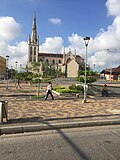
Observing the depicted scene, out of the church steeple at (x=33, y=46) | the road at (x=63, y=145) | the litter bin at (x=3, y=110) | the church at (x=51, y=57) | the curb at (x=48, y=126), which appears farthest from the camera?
the church steeple at (x=33, y=46)

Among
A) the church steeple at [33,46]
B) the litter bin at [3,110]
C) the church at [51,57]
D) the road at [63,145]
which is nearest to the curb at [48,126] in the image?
the road at [63,145]

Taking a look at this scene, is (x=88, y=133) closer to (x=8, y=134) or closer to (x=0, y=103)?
(x=8, y=134)

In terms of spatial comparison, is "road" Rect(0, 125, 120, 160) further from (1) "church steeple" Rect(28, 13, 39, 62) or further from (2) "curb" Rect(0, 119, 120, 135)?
(1) "church steeple" Rect(28, 13, 39, 62)

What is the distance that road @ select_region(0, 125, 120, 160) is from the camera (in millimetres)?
5943

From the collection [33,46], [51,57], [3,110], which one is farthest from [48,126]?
[51,57]

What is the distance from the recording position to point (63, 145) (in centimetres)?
692

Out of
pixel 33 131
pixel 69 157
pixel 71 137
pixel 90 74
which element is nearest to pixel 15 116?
pixel 33 131

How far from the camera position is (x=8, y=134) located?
8.20m

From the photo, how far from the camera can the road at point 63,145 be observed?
5.94 meters

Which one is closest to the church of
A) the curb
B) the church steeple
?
the church steeple

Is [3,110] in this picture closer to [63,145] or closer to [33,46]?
[63,145]

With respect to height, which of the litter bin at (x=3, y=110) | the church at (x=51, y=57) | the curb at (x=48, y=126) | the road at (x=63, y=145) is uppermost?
the church at (x=51, y=57)

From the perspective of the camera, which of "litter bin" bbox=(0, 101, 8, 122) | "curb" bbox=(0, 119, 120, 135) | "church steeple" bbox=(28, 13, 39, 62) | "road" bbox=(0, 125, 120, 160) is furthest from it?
"church steeple" bbox=(28, 13, 39, 62)

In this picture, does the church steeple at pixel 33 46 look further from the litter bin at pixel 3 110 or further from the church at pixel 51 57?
Result: the litter bin at pixel 3 110
